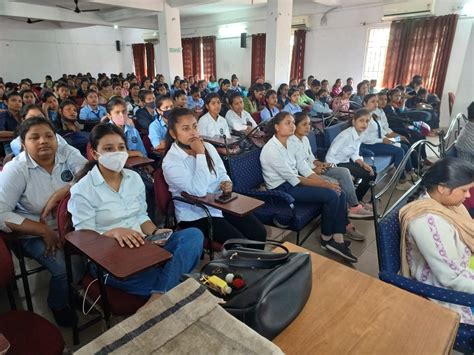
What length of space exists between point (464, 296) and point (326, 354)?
0.73 m

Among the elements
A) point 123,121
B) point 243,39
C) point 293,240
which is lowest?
point 293,240

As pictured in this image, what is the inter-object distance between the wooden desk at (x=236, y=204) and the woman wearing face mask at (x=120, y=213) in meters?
0.25

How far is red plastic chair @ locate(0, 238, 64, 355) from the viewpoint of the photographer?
108 cm

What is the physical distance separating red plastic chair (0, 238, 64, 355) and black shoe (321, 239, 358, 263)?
1927 millimetres

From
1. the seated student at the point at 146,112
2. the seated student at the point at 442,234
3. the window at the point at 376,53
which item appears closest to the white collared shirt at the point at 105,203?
the seated student at the point at 442,234

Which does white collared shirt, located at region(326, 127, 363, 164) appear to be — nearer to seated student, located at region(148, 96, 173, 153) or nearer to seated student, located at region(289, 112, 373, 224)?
seated student, located at region(289, 112, 373, 224)

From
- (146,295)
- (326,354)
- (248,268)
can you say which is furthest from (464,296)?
(146,295)

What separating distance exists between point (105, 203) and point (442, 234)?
1549 mm

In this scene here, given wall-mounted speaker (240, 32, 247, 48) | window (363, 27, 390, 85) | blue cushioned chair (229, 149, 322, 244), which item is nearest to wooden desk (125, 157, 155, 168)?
blue cushioned chair (229, 149, 322, 244)

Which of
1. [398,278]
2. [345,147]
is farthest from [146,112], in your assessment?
[398,278]

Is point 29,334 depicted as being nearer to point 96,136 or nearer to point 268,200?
point 96,136

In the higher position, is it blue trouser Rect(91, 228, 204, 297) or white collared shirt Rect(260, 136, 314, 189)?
white collared shirt Rect(260, 136, 314, 189)

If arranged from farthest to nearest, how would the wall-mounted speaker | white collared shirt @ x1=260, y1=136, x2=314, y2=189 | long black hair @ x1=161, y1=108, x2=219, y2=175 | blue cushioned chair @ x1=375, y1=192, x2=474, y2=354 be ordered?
Answer: the wall-mounted speaker
white collared shirt @ x1=260, y1=136, x2=314, y2=189
long black hair @ x1=161, y1=108, x2=219, y2=175
blue cushioned chair @ x1=375, y1=192, x2=474, y2=354

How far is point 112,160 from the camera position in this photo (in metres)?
1.67
